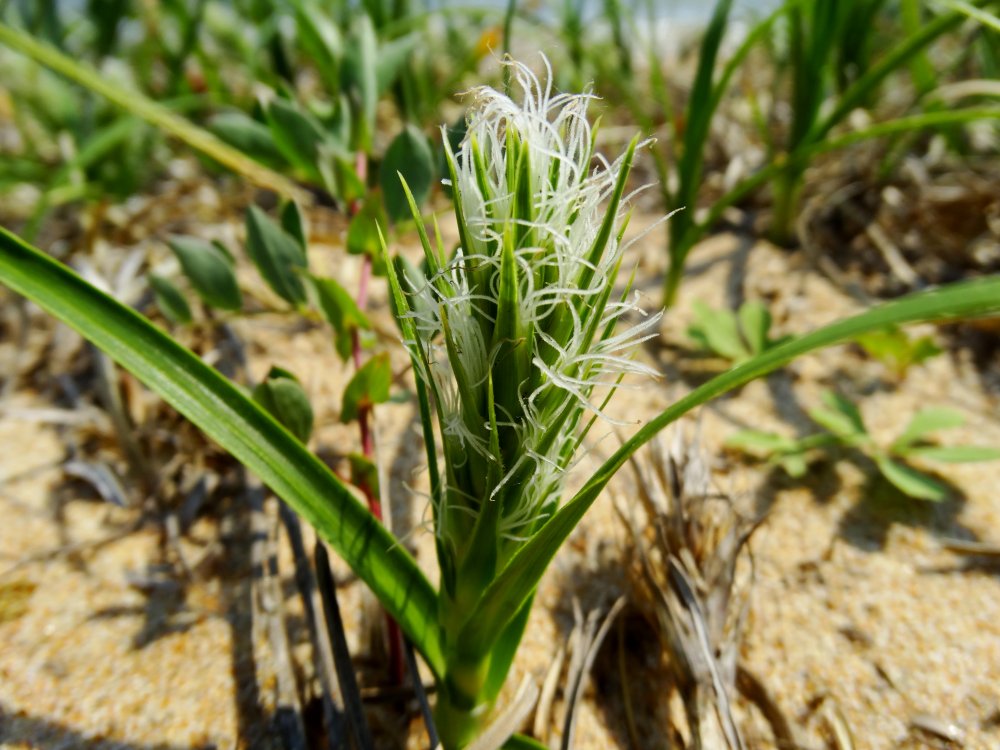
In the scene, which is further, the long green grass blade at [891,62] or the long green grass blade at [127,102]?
the long green grass blade at [891,62]

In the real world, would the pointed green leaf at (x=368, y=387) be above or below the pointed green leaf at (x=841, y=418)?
above

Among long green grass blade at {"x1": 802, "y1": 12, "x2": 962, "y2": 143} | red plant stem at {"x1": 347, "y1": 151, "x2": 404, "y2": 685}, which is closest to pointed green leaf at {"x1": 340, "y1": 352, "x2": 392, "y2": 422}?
red plant stem at {"x1": 347, "y1": 151, "x2": 404, "y2": 685}

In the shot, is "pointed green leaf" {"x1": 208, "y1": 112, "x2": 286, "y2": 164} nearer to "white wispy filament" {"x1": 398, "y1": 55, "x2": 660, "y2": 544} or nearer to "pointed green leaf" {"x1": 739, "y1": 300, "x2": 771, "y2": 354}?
"white wispy filament" {"x1": 398, "y1": 55, "x2": 660, "y2": 544}

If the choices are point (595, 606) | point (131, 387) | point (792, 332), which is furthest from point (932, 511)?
point (131, 387)

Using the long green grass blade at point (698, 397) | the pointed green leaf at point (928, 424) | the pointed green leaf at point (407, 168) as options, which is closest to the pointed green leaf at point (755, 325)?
the pointed green leaf at point (928, 424)

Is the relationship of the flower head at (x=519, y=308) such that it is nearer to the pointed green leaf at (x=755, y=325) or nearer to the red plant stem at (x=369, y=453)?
the red plant stem at (x=369, y=453)

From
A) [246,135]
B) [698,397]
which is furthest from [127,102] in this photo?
[698,397]

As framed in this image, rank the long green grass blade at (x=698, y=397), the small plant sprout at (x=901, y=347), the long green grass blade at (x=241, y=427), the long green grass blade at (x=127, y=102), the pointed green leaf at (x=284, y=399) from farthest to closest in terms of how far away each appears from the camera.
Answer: the small plant sprout at (x=901, y=347) → the long green grass blade at (x=127, y=102) → the pointed green leaf at (x=284, y=399) → the long green grass blade at (x=241, y=427) → the long green grass blade at (x=698, y=397)

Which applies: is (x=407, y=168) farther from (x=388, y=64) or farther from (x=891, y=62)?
(x=891, y=62)
